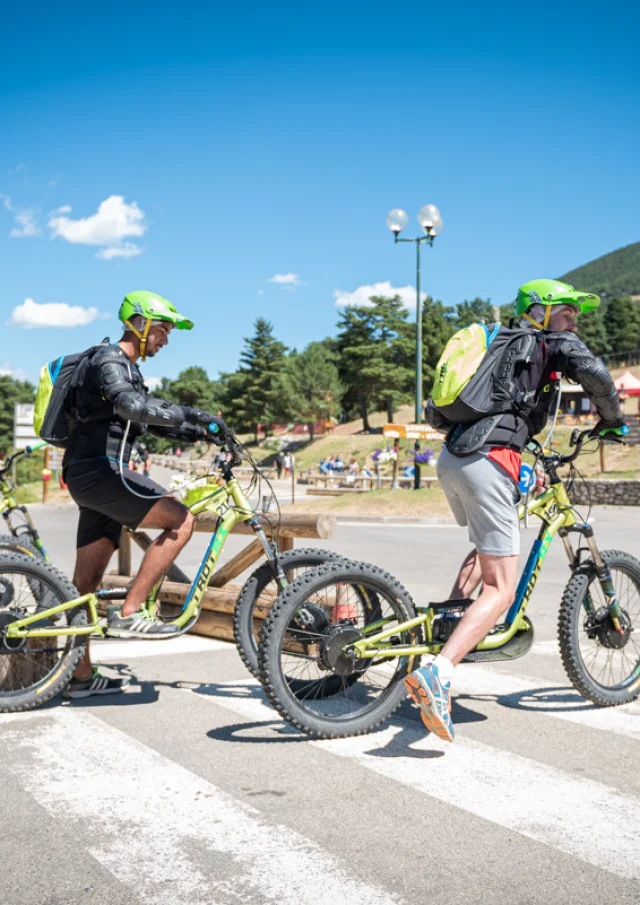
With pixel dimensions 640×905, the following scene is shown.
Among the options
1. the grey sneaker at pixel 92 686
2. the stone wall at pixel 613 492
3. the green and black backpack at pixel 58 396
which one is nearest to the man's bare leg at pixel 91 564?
the grey sneaker at pixel 92 686

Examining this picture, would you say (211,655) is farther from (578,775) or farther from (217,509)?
(578,775)

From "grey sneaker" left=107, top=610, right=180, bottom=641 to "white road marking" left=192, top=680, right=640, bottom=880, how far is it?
2.98 ft

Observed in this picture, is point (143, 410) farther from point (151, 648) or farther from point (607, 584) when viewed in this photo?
point (151, 648)

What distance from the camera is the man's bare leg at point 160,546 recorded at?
4.56 meters

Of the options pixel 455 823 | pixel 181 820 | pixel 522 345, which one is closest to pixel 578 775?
pixel 455 823

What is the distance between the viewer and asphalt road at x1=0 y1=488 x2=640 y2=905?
2.69m

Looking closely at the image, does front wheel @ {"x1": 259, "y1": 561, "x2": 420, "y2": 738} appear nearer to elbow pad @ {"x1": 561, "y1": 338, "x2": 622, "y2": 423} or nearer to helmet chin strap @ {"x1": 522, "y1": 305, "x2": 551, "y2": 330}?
elbow pad @ {"x1": 561, "y1": 338, "x2": 622, "y2": 423}

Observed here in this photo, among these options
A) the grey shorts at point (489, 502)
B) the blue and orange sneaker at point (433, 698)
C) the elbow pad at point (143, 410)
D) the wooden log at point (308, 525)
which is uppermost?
the elbow pad at point (143, 410)

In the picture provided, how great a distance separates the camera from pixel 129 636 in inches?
176

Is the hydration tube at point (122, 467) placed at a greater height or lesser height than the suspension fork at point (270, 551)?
greater

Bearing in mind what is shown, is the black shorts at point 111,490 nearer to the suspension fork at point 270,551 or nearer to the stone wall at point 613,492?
the suspension fork at point 270,551

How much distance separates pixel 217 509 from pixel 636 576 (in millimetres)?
2276

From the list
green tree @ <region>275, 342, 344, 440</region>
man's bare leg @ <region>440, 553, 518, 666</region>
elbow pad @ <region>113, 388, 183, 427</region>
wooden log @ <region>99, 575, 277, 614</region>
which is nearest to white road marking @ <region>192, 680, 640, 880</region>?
man's bare leg @ <region>440, 553, 518, 666</region>

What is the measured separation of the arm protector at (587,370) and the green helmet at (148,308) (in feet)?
6.54
